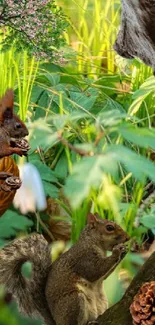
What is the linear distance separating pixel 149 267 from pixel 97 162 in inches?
14.6

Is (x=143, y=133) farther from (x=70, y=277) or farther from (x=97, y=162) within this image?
(x=70, y=277)

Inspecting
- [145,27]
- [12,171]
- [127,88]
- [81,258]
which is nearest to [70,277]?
[81,258]

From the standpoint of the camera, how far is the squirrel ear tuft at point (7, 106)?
0.69 meters

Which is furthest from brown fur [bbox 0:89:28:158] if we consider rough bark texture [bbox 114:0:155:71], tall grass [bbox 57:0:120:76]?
tall grass [bbox 57:0:120:76]

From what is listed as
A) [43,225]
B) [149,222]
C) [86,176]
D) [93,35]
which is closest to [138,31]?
[86,176]

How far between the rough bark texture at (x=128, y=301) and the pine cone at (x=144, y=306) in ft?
0.11

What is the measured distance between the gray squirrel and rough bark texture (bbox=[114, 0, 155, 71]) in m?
0.21

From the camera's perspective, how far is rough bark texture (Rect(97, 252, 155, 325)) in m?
0.88

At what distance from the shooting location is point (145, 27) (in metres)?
0.69

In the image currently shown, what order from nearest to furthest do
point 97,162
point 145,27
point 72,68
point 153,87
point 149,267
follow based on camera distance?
point 97,162, point 145,27, point 149,267, point 153,87, point 72,68

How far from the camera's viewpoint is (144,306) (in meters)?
0.83

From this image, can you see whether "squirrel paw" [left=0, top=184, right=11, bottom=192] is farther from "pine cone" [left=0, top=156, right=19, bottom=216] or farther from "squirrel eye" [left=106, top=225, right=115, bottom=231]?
"squirrel eye" [left=106, top=225, right=115, bottom=231]

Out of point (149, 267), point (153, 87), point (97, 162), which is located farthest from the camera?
point (153, 87)

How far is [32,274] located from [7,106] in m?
0.30
